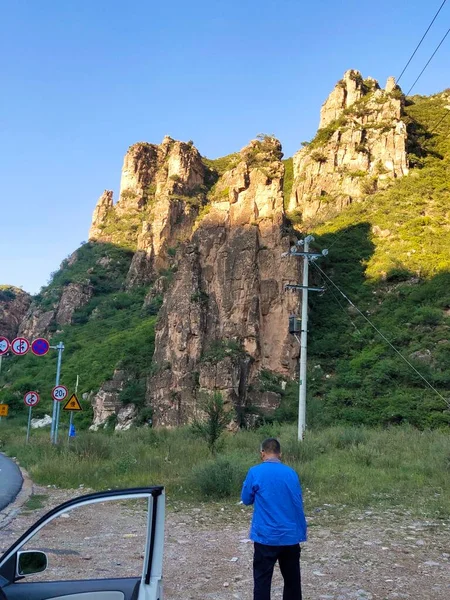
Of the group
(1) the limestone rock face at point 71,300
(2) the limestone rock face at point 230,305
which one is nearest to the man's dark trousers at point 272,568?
(2) the limestone rock face at point 230,305

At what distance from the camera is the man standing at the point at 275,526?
4.20 m

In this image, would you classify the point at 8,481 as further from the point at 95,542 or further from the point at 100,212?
the point at 100,212

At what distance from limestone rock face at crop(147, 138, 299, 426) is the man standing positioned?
84.4ft

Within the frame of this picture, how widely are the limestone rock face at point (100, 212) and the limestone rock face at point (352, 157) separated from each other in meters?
31.7

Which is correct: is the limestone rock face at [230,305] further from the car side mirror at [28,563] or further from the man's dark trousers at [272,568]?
the car side mirror at [28,563]

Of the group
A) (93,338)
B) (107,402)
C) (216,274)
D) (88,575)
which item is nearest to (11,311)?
(93,338)

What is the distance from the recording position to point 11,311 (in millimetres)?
80000

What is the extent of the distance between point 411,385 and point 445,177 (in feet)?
105

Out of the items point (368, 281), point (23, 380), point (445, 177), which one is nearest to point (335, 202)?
point (445, 177)

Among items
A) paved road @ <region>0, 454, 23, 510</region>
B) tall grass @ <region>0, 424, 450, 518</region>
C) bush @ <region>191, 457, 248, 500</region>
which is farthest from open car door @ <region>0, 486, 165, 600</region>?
paved road @ <region>0, 454, 23, 510</region>

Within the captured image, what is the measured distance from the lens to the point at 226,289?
34344 millimetres

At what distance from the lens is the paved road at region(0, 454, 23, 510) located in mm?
11383

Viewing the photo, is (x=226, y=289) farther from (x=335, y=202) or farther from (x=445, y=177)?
(x=445, y=177)

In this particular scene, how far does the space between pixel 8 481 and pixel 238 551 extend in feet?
29.6
